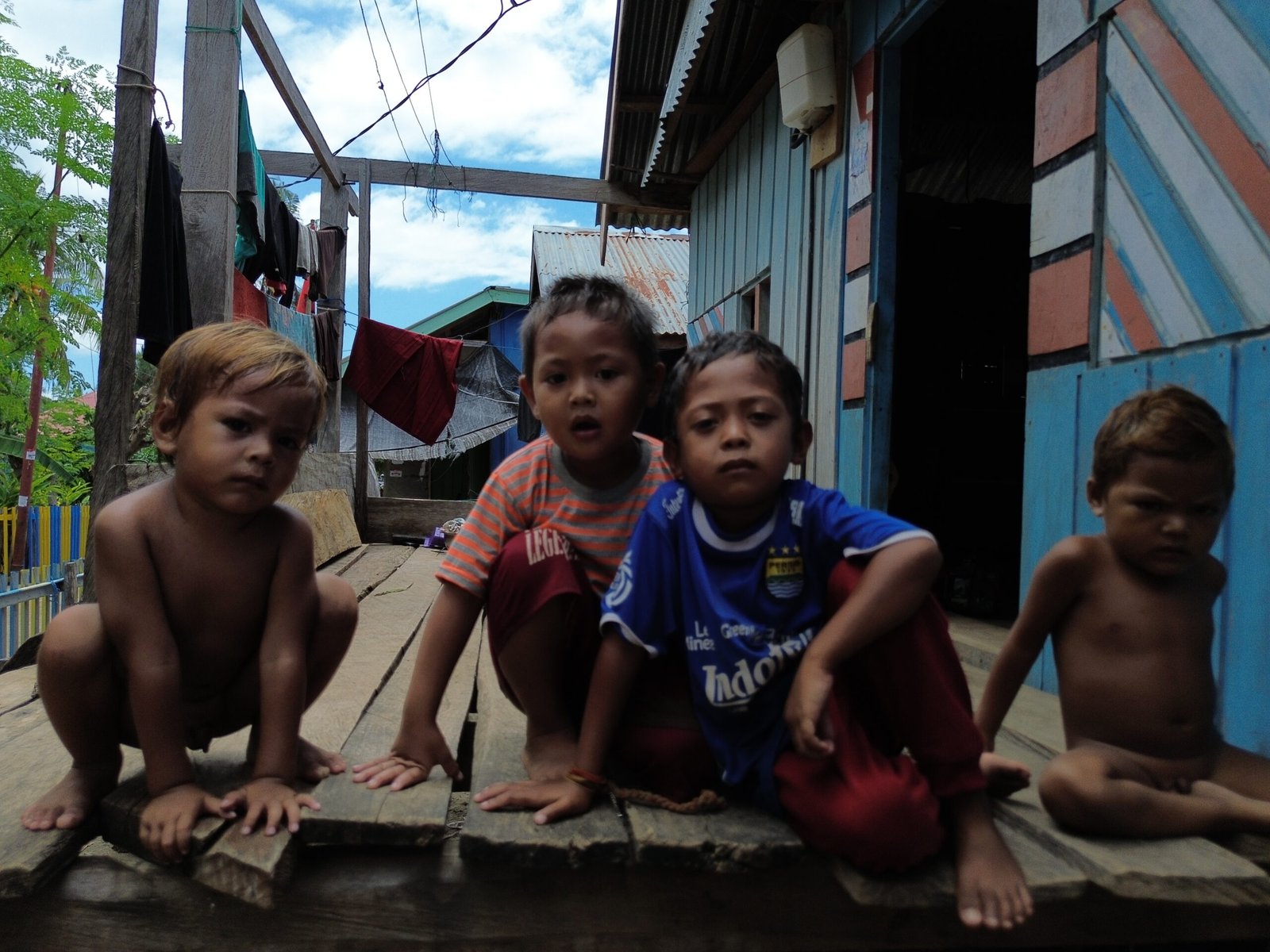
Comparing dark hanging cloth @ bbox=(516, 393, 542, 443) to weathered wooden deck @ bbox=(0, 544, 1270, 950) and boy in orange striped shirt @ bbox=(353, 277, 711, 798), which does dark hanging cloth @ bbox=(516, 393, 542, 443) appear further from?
weathered wooden deck @ bbox=(0, 544, 1270, 950)

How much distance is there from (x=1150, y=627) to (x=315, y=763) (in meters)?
1.60

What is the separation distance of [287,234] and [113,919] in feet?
18.1

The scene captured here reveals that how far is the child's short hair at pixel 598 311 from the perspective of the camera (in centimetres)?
179

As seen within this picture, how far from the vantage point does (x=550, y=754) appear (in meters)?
1.72

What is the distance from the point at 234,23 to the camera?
4.34m

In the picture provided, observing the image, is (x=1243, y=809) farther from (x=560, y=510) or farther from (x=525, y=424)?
(x=525, y=424)

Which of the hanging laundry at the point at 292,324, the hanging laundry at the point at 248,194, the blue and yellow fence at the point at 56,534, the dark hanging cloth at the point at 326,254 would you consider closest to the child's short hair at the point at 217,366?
the hanging laundry at the point at 248,194

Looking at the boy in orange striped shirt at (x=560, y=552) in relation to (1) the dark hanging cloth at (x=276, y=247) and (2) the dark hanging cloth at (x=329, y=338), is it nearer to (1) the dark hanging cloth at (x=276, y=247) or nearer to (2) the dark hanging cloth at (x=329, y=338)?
(1) the dark hanging cloth at (x=276, y=247)

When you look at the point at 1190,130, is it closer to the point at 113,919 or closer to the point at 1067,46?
the point at 1067,46

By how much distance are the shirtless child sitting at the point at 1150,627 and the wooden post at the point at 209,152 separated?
402cm

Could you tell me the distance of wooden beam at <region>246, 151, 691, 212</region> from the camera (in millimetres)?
7625

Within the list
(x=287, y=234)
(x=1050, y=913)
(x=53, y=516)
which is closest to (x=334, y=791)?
(x=1050, y=913)

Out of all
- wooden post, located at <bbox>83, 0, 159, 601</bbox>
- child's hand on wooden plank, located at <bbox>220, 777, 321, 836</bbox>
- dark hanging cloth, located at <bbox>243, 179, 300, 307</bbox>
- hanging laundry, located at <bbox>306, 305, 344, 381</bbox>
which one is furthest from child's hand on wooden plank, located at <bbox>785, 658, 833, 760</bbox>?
hanging laundry, located at <bbox>306, 305, 344, 381</bbox>

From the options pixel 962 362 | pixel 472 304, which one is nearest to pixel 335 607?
pixel 962 362
